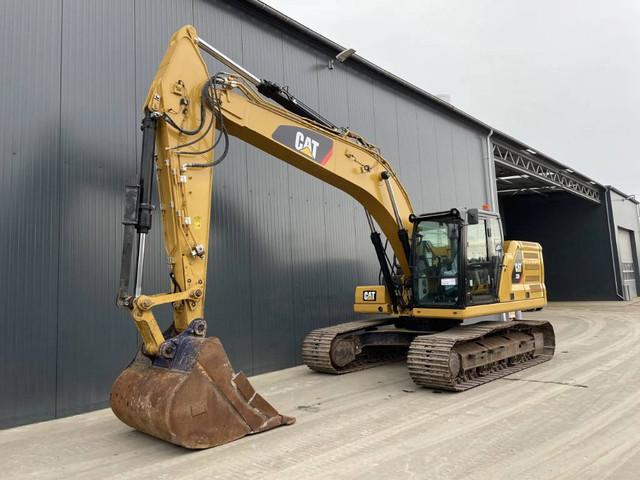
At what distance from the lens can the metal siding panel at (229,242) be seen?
26.5 feet

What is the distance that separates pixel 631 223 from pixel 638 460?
29.9 m

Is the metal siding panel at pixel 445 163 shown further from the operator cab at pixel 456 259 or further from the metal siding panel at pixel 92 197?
the metal siding panel at pixel 92 197

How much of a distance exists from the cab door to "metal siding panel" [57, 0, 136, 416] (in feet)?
16.5

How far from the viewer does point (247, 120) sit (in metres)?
5.94

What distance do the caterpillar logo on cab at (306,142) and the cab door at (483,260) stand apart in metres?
2.50

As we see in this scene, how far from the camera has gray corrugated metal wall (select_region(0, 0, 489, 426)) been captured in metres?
Result: 6.03

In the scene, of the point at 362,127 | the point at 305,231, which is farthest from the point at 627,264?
the point at 305,231

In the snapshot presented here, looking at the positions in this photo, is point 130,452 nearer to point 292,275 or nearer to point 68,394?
point 68,394

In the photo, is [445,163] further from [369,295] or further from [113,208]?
[113,208]

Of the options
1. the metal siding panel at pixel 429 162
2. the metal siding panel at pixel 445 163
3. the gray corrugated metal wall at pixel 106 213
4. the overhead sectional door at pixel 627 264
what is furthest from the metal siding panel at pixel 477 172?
the overhead sectional door at pixel 627 264

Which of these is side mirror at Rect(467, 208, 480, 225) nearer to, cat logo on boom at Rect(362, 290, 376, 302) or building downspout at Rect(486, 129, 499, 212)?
cat logo on boom at Rect(362, 290, 376, 302)

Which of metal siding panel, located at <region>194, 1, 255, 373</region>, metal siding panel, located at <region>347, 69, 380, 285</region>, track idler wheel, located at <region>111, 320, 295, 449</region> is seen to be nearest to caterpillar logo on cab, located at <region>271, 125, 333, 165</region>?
metal siding panel, located at <region>194, 1, 255, 373</region>

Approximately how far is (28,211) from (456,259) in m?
5.90

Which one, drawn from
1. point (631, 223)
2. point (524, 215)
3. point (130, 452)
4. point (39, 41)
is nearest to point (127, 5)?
point (39, 41)
